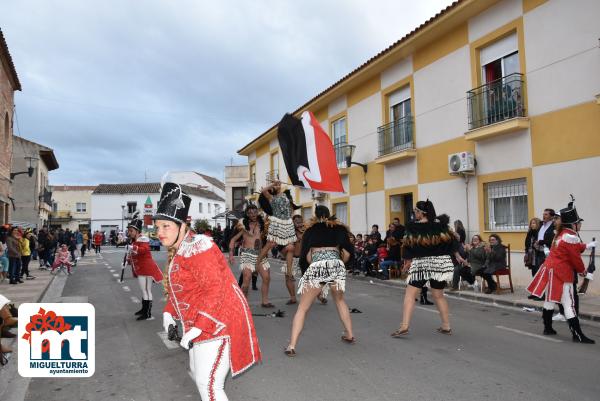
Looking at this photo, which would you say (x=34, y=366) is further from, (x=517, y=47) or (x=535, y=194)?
(x=517, y=47)

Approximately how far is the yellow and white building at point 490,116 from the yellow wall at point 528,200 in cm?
3

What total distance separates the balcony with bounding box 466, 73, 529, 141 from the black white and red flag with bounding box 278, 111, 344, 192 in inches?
214

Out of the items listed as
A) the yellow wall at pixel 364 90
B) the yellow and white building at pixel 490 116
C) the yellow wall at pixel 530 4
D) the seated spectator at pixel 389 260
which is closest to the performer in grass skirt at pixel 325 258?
the yellow and white building at pixel 490 116

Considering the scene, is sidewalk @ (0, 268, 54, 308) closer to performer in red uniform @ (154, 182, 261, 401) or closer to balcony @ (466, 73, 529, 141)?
performer in red uniform @ (154, 182, 261, 401)

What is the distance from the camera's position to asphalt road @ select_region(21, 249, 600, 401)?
14.0 feet

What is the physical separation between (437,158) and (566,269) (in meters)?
8.64

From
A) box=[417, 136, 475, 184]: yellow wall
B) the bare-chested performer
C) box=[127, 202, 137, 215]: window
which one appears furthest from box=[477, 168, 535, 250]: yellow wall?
box=[127, 202, 137, 215]: window

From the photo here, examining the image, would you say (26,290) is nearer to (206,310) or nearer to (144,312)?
(144,312)

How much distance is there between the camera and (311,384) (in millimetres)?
4453

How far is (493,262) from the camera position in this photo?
10.3 m

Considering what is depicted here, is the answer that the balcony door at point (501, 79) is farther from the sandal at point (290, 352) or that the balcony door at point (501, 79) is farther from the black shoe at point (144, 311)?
the black shoe at point (144, 311)

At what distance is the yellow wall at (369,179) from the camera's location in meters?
17.6

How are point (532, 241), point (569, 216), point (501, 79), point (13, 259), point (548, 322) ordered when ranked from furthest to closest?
point (13, 259) → point (501, 79) → point (532, 241) → point (548, 322) → point (569, 216)

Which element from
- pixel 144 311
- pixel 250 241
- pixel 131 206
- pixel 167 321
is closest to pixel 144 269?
pixel 144 311
